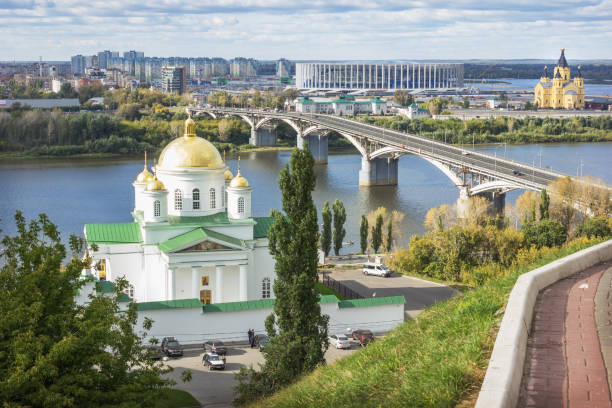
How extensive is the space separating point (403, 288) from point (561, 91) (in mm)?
70163

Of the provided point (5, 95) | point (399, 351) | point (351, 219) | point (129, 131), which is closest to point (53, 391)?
point (399, 351)

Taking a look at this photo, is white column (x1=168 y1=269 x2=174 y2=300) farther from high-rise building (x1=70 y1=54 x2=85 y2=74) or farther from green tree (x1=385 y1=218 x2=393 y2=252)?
high-rise building (x1=70 y1=54 x2=85 y2=74)

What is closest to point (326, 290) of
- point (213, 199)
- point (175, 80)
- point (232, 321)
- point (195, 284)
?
point (213, 199)

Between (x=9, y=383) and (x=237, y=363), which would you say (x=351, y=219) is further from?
(x=9, y=383)

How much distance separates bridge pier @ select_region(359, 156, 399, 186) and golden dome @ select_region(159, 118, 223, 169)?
79.0ft

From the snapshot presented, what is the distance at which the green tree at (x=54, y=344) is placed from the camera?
21.9ft

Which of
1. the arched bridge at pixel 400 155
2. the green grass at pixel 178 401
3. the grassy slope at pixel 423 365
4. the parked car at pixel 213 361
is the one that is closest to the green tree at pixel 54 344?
the grassy slope at pixel 423 365

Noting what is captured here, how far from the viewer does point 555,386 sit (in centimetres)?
385

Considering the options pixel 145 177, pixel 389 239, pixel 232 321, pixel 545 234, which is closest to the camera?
pixel 232 321

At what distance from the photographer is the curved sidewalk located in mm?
3734

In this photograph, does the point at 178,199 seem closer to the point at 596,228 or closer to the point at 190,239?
the point at 190,239

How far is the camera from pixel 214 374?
1277cm

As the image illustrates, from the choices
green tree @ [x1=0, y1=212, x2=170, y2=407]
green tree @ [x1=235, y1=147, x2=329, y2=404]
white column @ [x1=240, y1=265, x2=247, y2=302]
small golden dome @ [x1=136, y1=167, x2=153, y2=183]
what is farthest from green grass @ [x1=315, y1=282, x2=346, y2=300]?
green tree @ [x1=0, y1=212, x2=170, y2=407]

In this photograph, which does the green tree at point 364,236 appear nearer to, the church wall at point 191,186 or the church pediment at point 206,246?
the church wall at point 191,186
